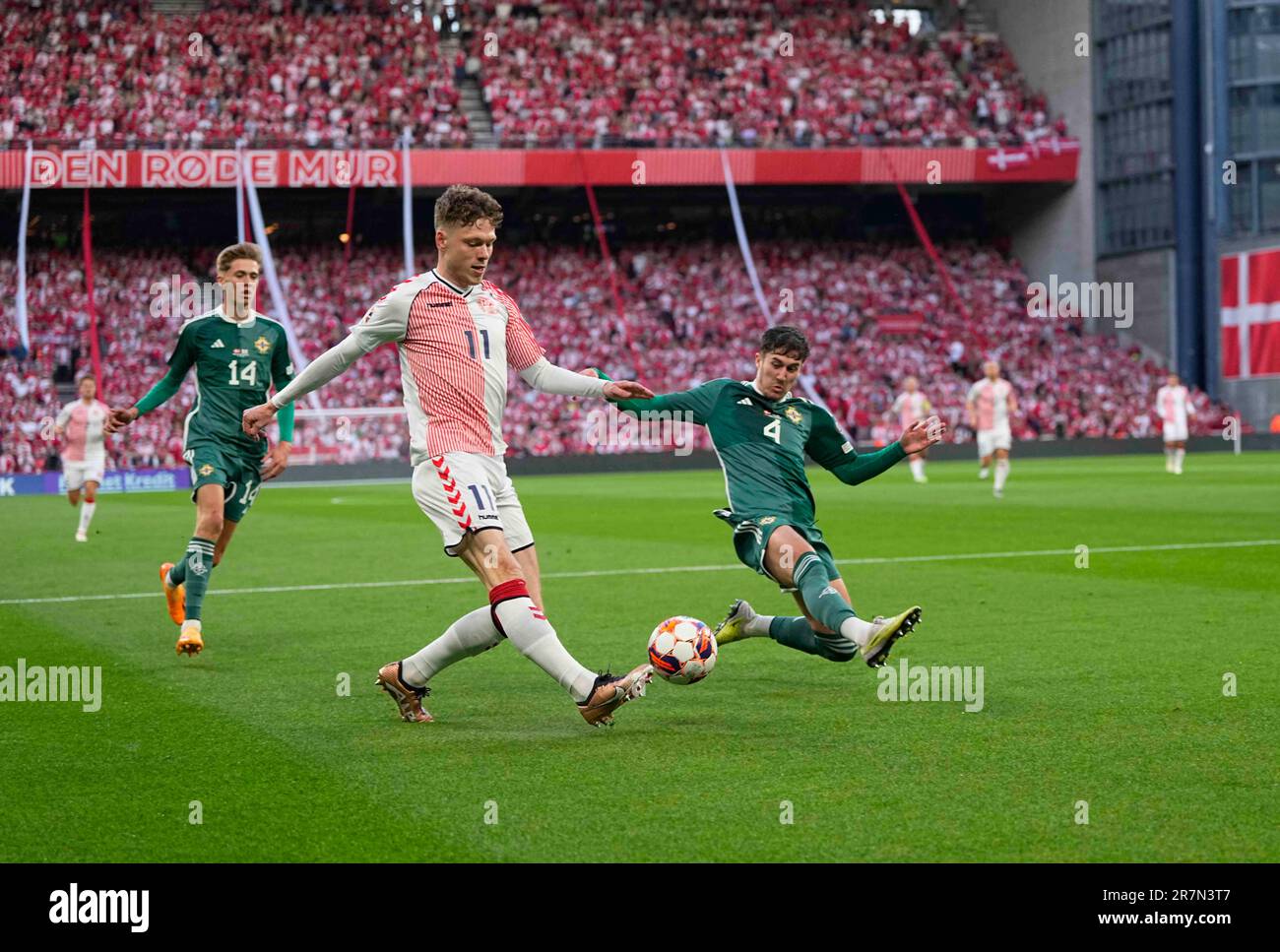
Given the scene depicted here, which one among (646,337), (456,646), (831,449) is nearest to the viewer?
(456,646)

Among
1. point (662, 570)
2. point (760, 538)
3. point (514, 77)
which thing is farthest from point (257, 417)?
point (514, 77)

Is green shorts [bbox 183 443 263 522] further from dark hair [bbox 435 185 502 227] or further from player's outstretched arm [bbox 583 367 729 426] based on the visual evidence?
dark hair [bbox 435 185 502 227]

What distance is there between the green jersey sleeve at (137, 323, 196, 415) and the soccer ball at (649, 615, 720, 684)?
3951 millimetres

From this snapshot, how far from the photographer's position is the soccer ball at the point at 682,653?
23.7 feet

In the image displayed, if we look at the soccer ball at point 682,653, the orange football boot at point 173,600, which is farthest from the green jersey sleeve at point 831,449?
the orange football boot at point 173,600

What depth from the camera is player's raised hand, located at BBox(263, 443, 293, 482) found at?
31.4 ft

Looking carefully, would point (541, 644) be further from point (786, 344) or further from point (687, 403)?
point (786, 344)

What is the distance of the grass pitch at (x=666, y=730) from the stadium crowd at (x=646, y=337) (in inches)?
1062

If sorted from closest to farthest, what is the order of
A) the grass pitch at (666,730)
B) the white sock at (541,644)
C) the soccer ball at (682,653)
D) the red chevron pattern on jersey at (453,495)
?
1. the grass pitch at (666,730)
2. the white sock at (541,644)
3. the red chevron pattern on jersey at (453,495)
4. the soccer ball at (682,653)

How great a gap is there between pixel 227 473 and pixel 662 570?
17.5ft

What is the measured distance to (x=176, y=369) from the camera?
983 centimetres

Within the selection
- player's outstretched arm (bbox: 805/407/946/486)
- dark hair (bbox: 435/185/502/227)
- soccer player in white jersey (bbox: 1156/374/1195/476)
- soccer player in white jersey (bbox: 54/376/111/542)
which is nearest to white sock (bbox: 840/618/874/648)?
player's outstretched arm (bbox: 805/407/946/486)

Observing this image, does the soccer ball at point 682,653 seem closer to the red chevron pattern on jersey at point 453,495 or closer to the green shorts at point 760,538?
the green shorts at point 760,538
